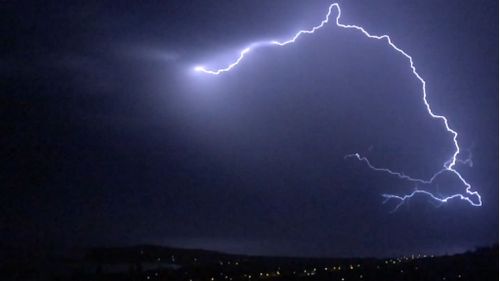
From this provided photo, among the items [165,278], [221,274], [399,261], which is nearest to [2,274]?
[165,278]

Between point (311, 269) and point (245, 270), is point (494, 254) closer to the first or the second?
point (311, 269)

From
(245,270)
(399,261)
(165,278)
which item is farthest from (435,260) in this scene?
(165,278)

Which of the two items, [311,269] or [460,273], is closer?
[460,273]

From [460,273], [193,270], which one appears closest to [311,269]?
[193,270]

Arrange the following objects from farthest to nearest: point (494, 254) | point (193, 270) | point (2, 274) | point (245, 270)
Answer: point (245, 270), point (193, 270), point (2, 274), point (494, 254)

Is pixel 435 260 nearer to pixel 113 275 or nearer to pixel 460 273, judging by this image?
pixel 460 273

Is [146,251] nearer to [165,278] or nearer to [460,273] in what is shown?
[165,278]

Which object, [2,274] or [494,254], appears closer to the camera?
[494,254]

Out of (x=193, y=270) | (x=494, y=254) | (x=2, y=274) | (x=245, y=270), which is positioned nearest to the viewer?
(x=494, y=254)
